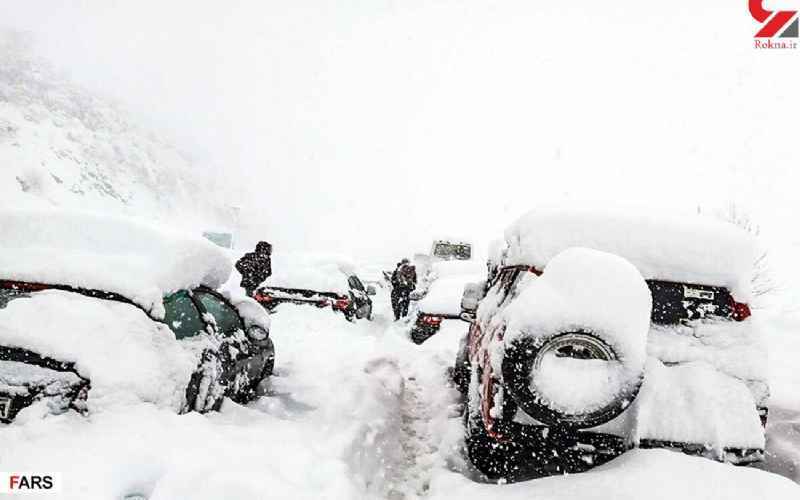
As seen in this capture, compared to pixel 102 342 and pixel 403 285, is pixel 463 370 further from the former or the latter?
pixel 403 285

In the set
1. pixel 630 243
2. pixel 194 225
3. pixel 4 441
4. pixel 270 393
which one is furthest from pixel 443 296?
pixel 194 225

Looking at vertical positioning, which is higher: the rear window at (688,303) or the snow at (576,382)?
the rear window at (688,303)

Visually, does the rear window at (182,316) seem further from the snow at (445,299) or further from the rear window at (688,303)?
the snow at (445,299)

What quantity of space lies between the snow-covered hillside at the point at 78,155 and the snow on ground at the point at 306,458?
120 ft

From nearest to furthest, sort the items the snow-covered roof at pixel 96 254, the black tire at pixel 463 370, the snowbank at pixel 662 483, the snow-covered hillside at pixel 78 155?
the snowbank at pixel 662 483 → the snow-covered roof at pixel 96 254 → the black tire at pixel 463 370 → the snow-covered hillside at pixel 78 155

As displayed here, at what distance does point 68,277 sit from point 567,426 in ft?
10.5

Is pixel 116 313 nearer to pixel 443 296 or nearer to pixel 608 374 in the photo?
pixel 608 374

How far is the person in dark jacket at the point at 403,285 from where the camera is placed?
12.9m

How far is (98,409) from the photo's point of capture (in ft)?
9.48

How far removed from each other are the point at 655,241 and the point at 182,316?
3.50 metres

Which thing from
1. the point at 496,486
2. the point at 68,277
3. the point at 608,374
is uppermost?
the point at 68,277

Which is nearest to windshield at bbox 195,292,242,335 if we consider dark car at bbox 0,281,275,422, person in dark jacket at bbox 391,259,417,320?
dark car at bbox 0,281,275,422

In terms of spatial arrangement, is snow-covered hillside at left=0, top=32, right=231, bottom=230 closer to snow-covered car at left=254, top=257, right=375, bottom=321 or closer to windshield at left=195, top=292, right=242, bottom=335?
snow-covered car at left=254, top=257, right=375, bottom=321

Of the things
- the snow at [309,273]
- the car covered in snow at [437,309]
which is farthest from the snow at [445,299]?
the snow at [309,273]
